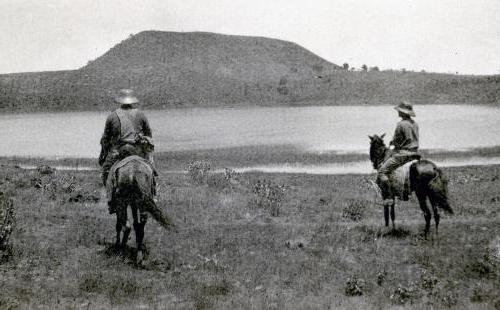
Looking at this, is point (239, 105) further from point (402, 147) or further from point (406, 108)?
point (402, 147)

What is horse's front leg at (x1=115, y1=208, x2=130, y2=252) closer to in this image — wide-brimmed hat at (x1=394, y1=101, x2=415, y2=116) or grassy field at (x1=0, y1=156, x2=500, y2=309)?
grassy field at (x1=0, y1=156, x2=500, y2=309)

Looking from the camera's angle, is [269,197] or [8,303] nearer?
[8,303]

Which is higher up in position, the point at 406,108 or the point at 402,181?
the point at 406,108

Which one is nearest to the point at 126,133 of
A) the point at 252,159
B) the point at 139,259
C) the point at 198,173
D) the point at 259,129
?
the point at 139,259

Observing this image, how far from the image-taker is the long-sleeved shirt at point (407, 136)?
38.8 ft

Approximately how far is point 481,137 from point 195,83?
162ft

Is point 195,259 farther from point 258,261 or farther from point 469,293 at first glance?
point 469,293

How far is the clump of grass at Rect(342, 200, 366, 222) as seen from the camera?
14109 millimetres

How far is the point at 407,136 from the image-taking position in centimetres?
1180

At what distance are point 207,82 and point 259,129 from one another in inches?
1522

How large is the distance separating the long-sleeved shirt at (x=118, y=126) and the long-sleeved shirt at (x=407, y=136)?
5.49 meters

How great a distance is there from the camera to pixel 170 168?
81.8 ft

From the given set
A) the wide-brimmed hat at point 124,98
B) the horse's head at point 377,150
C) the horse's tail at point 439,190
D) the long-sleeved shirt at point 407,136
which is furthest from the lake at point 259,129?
the wide-brimmed hat at point 124,98

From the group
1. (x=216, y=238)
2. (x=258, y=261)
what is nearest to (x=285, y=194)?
(x=216, y=238)
